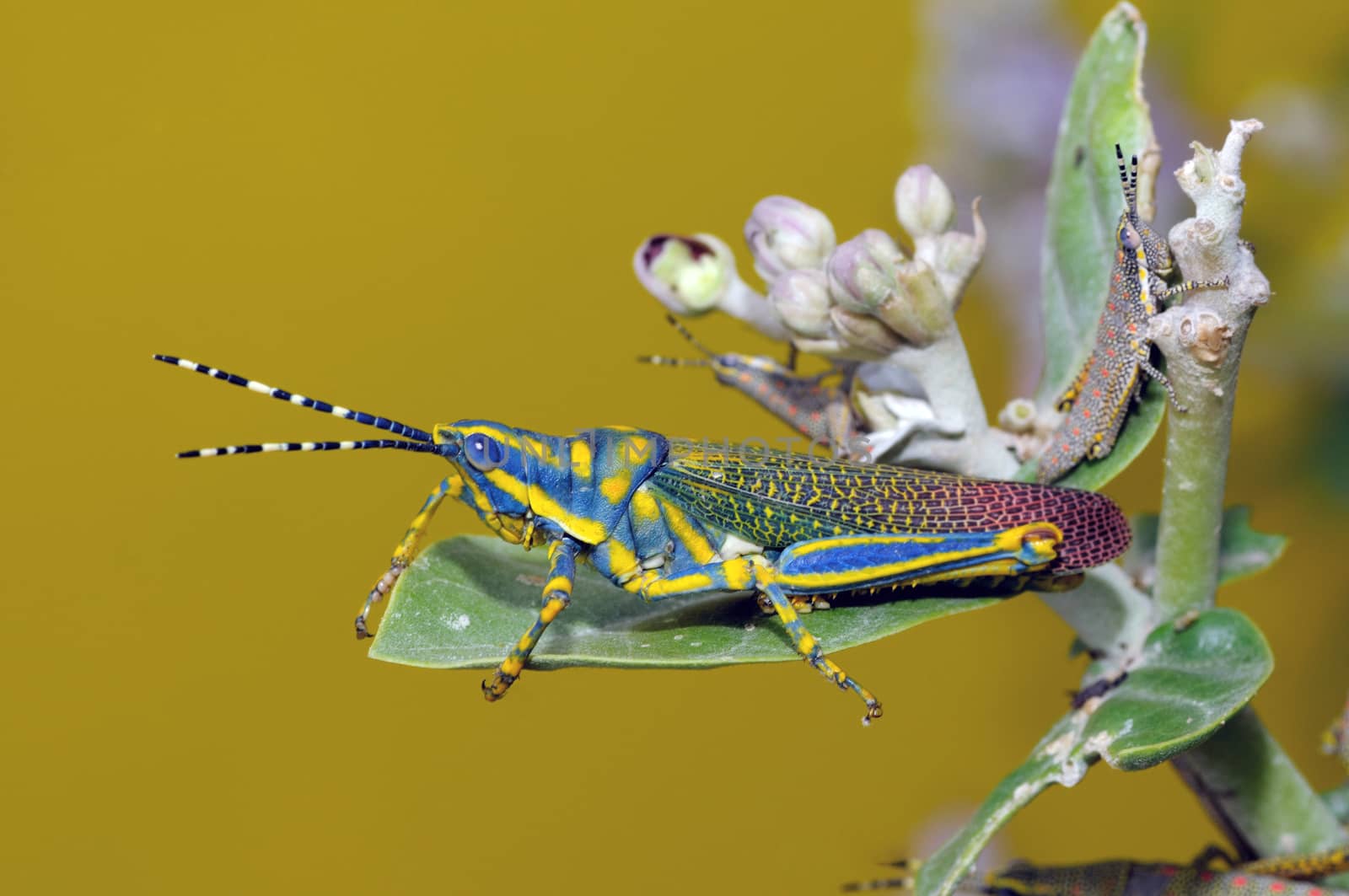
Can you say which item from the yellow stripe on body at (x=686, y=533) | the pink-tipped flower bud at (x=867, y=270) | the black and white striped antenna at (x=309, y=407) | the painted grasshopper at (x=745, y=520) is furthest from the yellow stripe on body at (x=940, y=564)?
the black and white striped antenna at (x=309, y=407)

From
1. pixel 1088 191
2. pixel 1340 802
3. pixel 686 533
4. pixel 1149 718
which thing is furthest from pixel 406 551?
pixel 1340 802

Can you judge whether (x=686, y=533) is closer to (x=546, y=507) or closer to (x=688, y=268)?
(x=546, y=507)

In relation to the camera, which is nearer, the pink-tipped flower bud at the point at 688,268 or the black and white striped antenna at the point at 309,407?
the black and white striped antenna at the point at 309,407

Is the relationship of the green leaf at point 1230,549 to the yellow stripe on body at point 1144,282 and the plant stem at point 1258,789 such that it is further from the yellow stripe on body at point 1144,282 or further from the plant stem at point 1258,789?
the yellow stripe on body at point 1144,282

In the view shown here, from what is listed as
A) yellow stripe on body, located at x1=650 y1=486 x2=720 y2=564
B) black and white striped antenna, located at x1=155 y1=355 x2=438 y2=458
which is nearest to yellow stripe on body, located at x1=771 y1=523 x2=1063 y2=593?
yellow stripe on body, located at x1=650 y1=486 x2=720 y2=564

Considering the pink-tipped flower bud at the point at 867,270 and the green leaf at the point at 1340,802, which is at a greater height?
the pink-tipped flower bud at the point at 867,270

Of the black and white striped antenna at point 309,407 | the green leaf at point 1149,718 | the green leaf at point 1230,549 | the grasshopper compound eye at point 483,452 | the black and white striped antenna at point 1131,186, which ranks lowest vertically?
the green leaf at point 1230,549

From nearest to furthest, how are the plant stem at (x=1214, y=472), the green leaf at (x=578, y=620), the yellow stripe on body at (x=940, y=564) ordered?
the plant stem at (x=1214, y=472)
the green leaf at (x=578, y=620)
the yellow stripe on body at (x=940, y=564)
